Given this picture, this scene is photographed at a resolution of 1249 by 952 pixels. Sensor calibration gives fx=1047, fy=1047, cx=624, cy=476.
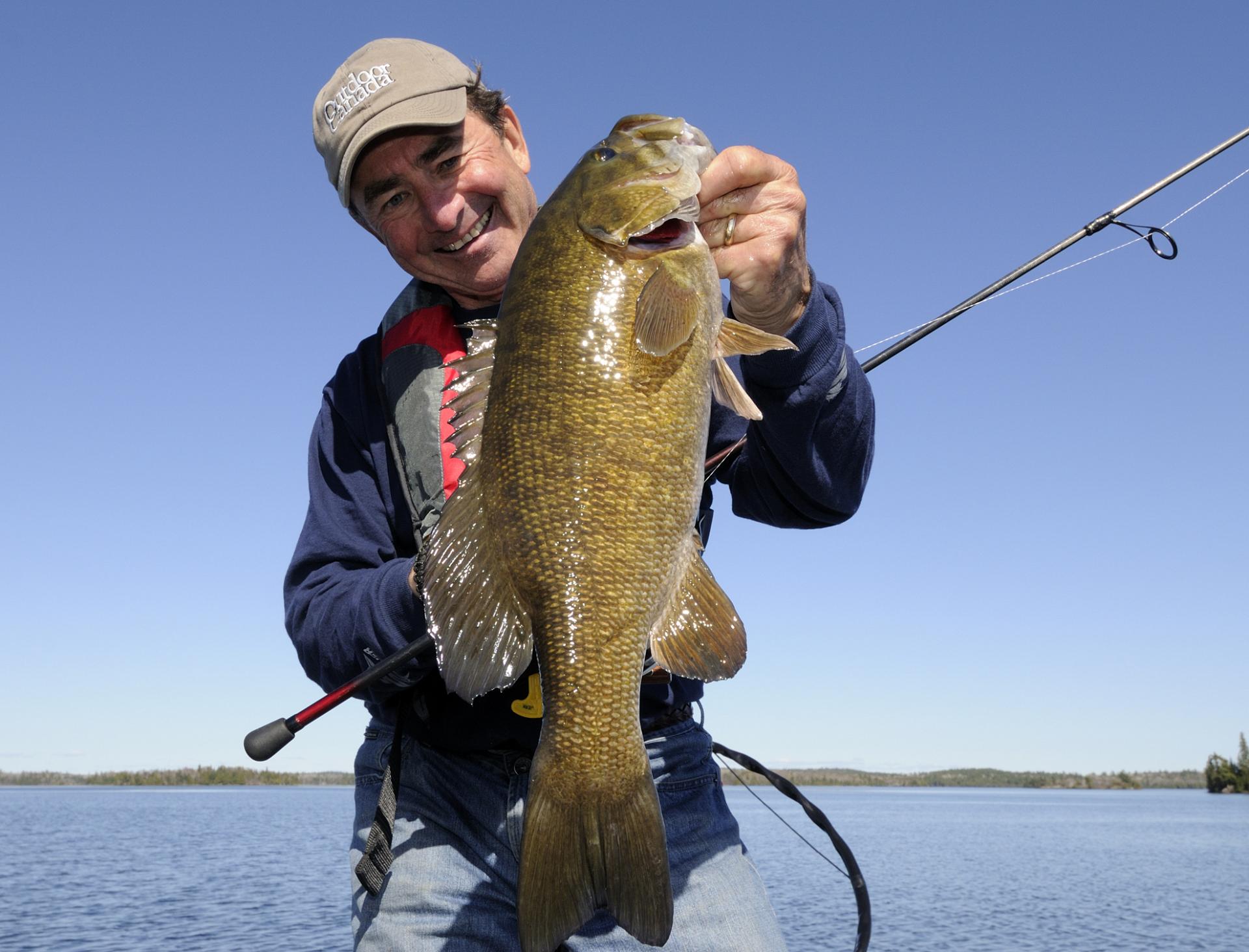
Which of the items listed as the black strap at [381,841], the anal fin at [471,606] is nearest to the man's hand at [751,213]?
the anal fin at [471,606]

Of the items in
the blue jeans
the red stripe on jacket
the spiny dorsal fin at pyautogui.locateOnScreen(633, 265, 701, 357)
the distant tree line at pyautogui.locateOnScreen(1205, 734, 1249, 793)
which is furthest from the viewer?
the distant tree line at pyautogui.locateOnScreen(1205, 734, 1249, 793)

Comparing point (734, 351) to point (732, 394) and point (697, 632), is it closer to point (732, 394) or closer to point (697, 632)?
point (732, 394)

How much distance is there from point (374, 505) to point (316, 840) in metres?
49.1

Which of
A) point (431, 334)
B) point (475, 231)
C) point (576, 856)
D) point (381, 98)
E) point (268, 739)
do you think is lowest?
point (576, 856)

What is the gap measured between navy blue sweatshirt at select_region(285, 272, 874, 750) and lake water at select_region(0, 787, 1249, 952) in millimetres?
19514

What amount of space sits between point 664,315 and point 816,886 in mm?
32303

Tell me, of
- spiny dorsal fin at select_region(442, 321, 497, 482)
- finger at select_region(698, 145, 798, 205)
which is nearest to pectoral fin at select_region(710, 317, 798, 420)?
finger at select_region(698, 145, 798, 205)

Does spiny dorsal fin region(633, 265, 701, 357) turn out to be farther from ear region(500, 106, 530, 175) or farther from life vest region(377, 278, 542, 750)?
ear region(500, 106, 530, 175)

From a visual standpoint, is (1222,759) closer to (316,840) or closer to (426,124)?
(316,840)

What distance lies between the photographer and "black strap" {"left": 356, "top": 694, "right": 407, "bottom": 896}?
3.60m

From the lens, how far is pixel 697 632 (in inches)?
109

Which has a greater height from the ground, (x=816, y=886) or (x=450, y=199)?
(x=450, y=199)

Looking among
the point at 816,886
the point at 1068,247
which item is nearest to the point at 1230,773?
the point at 816,886

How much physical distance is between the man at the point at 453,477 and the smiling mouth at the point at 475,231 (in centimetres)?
1
